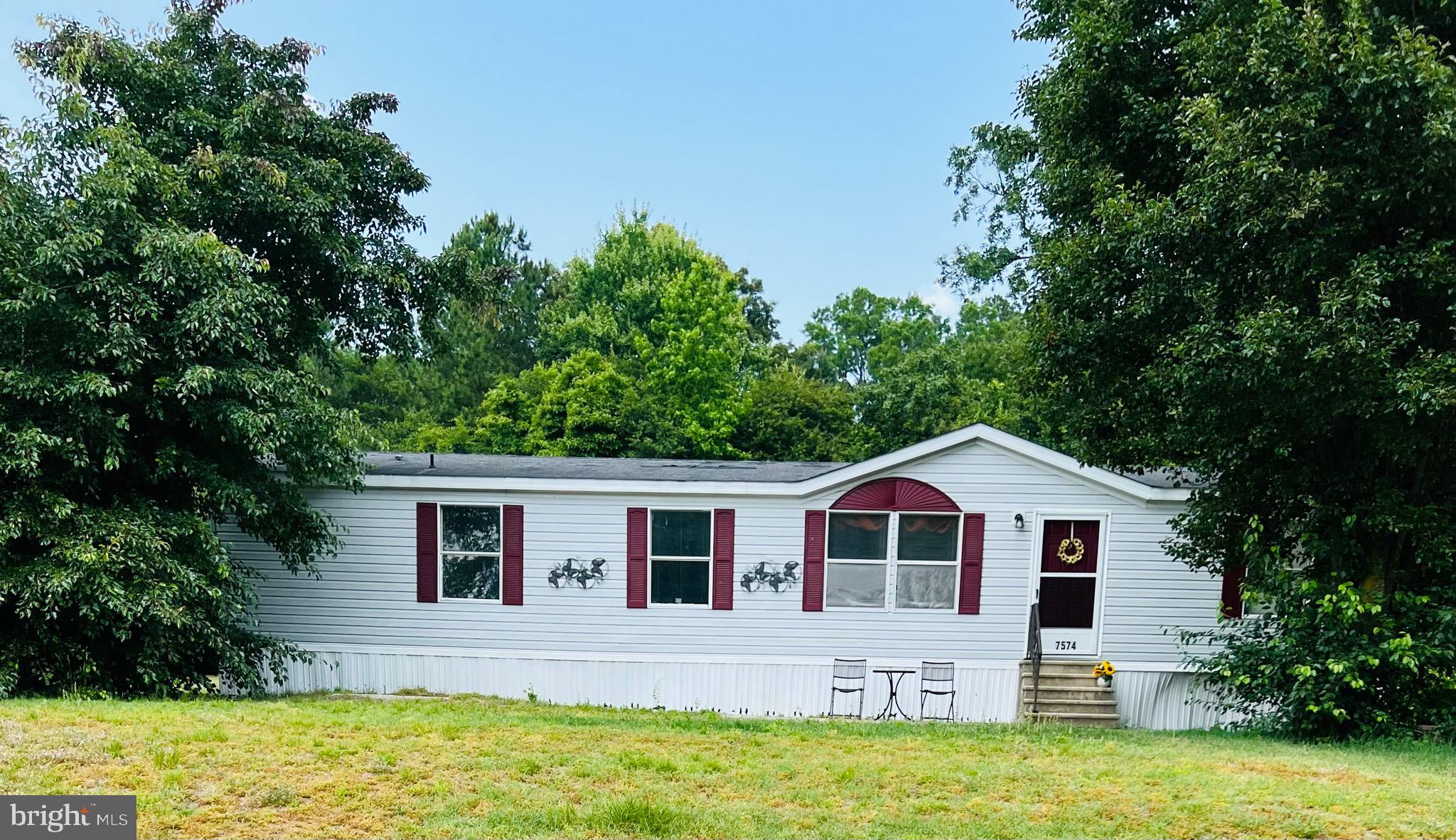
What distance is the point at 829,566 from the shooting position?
1047 cm

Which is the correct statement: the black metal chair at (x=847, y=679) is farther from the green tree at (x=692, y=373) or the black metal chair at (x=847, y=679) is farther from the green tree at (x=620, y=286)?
the green tree at (x=620, y=286)

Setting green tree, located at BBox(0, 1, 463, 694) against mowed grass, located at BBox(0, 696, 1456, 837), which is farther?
green tree, located at BBox(0, 1, 463, 694)

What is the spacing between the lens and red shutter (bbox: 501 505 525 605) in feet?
34.4

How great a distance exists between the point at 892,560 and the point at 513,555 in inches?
185

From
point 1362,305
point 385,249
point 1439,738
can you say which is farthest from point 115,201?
point 1439,738

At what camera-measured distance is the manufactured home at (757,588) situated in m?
10.3

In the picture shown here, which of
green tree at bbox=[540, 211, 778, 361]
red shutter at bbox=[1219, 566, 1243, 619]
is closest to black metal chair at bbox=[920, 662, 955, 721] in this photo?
red shutter at bbox=[1219, 566, 1243, 619]

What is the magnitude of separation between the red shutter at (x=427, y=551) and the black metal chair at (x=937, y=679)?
6.10 m

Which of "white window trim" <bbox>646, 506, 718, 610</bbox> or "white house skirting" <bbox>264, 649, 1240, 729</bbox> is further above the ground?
"white window trim" <bbox>646, 506, 718, 610</bbox>

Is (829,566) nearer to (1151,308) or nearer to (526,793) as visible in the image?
(1151,308)

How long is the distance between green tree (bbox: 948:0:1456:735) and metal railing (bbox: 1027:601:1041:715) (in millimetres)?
1983

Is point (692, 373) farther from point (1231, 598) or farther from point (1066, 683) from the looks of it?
point (1231, 598)

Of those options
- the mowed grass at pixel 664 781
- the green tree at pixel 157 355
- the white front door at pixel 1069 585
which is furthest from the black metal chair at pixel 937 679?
the green tree at pixel 157 355

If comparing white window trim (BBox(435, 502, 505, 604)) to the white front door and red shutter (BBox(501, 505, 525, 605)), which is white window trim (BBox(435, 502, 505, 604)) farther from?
the white front door
